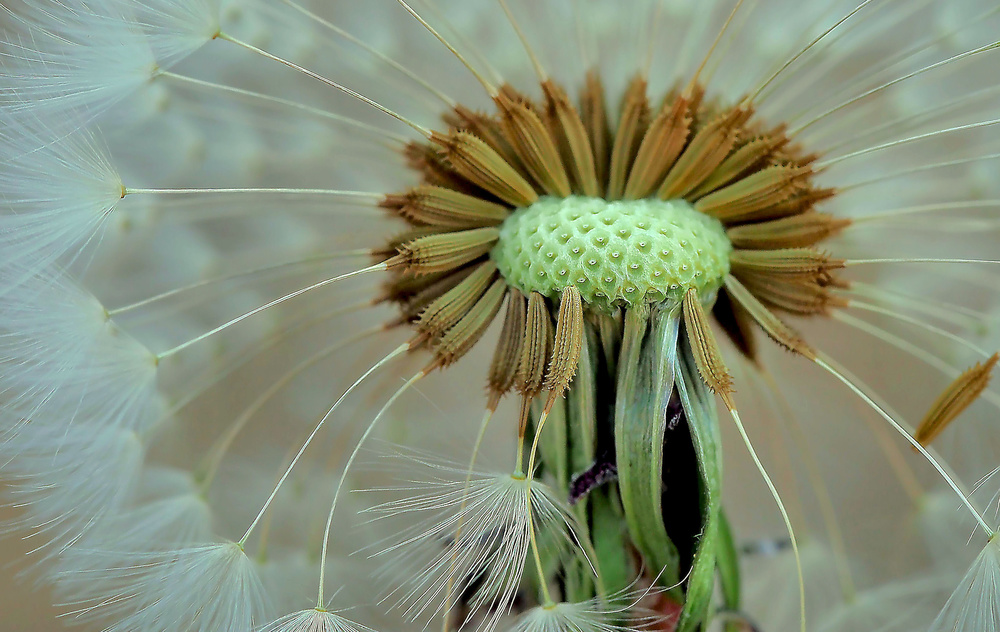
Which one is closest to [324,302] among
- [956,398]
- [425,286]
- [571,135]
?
[425,286]

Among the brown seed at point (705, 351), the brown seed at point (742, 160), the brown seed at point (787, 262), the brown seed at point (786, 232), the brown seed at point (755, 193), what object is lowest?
the brown seed at point (705, 351)

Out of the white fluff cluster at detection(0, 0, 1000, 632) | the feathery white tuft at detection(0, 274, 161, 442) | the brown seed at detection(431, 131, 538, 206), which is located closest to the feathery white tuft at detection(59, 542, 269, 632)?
the white fluff cluster at detection(0, 0, 1000, 632)

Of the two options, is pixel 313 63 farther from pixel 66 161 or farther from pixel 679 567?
pixel 679 567

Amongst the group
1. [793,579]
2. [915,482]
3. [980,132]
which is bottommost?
[793,579]

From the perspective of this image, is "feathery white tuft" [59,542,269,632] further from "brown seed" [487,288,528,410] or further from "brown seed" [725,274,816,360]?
"brown seed" [725,274,816,360]

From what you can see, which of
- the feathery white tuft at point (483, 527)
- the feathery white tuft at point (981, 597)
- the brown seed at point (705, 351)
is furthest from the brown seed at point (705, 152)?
the feathery white tuft at point (981, 597)

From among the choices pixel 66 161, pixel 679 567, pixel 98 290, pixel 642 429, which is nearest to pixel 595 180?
pixel 642 429

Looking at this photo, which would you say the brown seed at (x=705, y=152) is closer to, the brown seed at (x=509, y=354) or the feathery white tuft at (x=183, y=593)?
the brown seed at (x=509, y=354)
